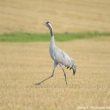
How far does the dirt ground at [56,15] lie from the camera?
42375 mm

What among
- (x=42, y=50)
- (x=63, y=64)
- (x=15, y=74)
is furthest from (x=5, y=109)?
(x=42, y=50)

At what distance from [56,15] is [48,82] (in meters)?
30.6

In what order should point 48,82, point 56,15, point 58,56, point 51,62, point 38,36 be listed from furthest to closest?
point 56,15, point 38,36, point 51,62, point 48,82, point 58,56

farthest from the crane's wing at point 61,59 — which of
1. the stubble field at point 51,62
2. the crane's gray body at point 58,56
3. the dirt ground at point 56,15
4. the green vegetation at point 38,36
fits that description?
the dirt ground at point 56,15

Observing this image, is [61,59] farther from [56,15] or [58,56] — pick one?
[56,15]

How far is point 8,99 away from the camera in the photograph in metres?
11.4

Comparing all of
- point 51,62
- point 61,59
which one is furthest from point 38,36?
point 61,59

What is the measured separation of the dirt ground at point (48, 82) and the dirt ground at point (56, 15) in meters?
11.3

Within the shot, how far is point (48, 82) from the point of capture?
15703 mm

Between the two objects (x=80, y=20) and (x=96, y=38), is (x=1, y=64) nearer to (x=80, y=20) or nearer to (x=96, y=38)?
(x=96, y=38)

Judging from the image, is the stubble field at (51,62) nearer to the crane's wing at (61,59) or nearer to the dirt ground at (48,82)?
the dirt ground at (48,82)

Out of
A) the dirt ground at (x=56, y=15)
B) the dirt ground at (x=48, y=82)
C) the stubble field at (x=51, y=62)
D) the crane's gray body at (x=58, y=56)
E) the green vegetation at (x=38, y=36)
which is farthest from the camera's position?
the dirt ground at (x=56, y=15)

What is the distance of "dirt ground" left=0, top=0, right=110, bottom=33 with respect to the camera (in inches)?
1668

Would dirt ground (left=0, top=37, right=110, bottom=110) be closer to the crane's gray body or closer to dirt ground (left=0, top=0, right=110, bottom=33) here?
the crane's gray body
